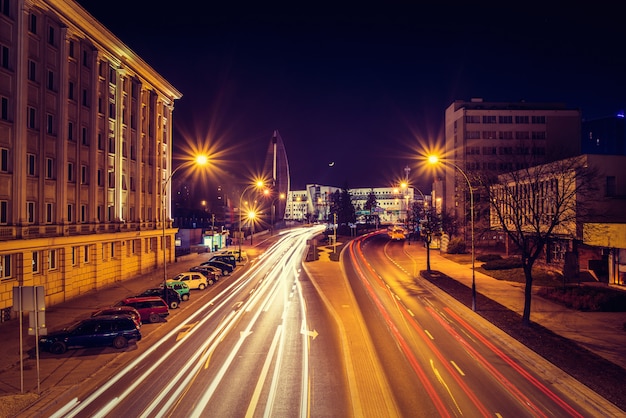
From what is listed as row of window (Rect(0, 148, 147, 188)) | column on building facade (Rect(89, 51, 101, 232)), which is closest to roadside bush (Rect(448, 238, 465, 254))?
row of window (Rect(0, 148, 147, 188))

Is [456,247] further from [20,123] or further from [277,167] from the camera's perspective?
[277,167]

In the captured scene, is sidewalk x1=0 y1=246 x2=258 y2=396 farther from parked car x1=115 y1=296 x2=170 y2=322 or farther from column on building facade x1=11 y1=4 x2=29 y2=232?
column on building facade x1=11 y1=4 x2=29 y2=232

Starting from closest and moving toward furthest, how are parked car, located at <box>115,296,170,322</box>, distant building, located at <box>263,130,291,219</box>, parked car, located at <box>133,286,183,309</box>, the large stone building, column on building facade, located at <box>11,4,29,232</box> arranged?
parked car, located at <box>115,296,170,322</box> < the large stone building < column on building facade, located at <box>11,4,29,232</box> < parked car, located at <box>133,286,183,309</box> < distant building, located at <box>263,130,291,219</box>

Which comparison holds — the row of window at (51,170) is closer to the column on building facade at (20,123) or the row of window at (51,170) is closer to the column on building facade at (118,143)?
the column on building facade at (20,123)

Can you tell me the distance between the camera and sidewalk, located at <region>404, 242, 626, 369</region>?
1933 cm

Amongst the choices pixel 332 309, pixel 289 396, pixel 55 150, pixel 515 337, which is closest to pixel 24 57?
pixel 55 150

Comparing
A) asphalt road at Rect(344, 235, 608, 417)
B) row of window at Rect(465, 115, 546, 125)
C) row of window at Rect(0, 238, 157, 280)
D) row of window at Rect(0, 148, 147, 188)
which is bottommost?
asphalt road at Rect(344, 235, 608, 417)

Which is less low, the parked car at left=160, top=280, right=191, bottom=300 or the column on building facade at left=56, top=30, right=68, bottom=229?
the column on building facade at left=56, top=30, right=68, bottom=229

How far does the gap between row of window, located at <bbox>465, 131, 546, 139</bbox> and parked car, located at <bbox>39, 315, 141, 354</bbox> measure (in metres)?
73.2

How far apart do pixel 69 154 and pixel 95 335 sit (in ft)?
61.2

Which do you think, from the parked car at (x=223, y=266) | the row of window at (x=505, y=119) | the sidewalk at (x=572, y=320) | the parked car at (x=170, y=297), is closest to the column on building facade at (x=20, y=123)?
the parked car at (x=170, y=297)

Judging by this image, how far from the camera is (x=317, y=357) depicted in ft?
58.1

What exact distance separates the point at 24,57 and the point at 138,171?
18.8 metres

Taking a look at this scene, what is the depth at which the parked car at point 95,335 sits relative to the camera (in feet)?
61.8
